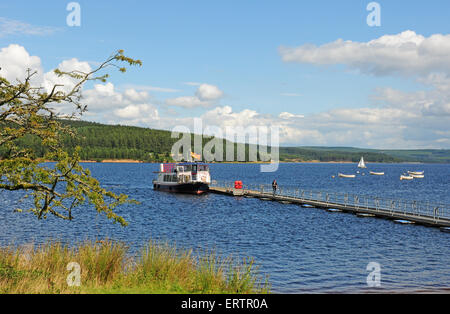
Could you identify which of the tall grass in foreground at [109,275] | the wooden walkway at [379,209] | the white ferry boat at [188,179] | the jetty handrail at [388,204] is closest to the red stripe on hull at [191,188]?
the white ferry boat at [188,179]

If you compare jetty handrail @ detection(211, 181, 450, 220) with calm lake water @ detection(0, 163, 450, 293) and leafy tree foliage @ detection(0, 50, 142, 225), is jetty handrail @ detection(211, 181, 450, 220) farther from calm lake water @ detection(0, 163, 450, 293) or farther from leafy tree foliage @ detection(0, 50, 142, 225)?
leafy tree foliage @ detection(0, 50, 142, 225)

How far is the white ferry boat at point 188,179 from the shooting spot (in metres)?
76.6

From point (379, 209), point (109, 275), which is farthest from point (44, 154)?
point (379, 209)

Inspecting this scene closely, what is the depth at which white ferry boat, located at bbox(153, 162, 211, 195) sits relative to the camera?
251ft

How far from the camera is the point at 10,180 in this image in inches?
554

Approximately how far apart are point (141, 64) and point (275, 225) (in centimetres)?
3107

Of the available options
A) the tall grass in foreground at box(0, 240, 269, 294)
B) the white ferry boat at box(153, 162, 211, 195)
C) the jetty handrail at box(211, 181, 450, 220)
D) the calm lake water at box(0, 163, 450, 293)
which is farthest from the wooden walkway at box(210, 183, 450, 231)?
the tall grass in foreground at box(0, 240, 269, 294)

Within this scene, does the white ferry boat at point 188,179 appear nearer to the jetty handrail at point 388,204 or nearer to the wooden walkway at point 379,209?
the jetty handrail at point 388,204

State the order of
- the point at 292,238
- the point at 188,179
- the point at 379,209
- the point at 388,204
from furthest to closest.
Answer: the point at 188,179, the point at 388,204, the point at 379,209, the point at 292,238

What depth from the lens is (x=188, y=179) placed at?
259ft

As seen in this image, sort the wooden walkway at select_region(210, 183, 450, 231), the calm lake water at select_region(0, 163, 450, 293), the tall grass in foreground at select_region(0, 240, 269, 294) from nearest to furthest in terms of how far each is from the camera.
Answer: the tall grass in foreground at select_region(0, 240, 269, 294)
the calm lake water at select_region(0, 163, 450, 293)
the wooden walkway at select_region(210, 183, 450, 231)

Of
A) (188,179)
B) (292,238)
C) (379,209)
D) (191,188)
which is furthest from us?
(188,179)

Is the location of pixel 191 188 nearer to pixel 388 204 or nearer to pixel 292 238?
pixel 388 204
